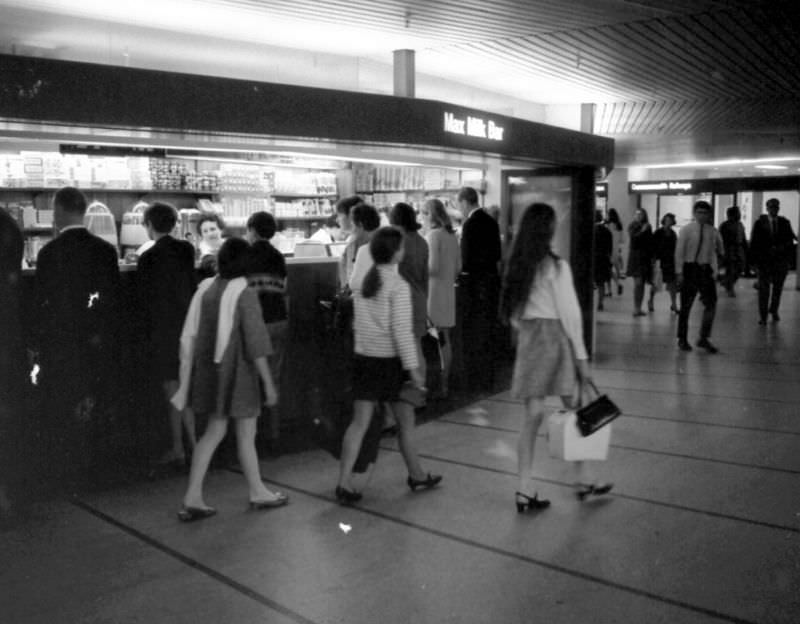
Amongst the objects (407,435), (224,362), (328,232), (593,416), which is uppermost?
(328,232)

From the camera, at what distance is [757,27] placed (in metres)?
8.34

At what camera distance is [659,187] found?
26.2m

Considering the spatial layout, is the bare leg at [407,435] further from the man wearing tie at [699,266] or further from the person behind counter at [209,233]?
the man wearing tie at [699,266]

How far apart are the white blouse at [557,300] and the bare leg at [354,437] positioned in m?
1.13

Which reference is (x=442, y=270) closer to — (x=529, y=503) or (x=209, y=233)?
(x=209, y=233)

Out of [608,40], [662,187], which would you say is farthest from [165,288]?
→ [662,187]

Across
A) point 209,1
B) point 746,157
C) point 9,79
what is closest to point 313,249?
point 209,1

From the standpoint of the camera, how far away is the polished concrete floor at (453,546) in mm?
3939

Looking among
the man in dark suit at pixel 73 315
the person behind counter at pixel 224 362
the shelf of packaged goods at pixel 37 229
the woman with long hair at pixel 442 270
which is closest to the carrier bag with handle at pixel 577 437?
the person behind counter at pixel 224 362

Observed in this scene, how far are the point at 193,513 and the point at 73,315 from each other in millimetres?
1508

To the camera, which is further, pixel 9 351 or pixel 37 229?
pixel 37 229

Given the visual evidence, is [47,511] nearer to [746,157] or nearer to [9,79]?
[9,79]

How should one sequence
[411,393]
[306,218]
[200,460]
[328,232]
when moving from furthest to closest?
[306,218], [328,232], [411,393], [200,460]

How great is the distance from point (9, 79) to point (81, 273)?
1212 millimetres
